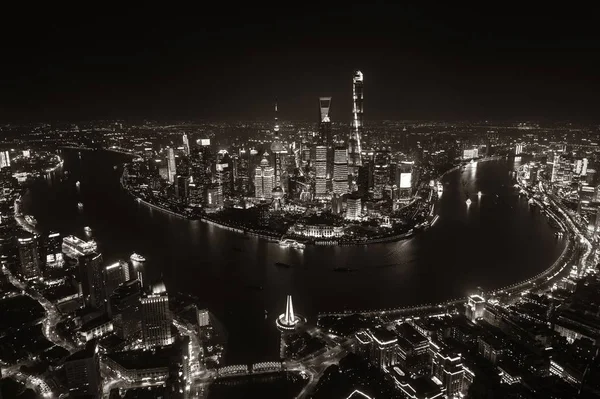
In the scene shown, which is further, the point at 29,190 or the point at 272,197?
the point at 29,190

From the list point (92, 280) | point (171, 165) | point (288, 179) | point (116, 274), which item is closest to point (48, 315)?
point (92, 280)

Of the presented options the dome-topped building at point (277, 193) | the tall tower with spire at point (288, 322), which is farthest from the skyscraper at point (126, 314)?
the dome-topped building at point (277, 193)

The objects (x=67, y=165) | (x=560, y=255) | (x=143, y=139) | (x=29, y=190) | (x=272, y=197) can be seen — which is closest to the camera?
(x=560, y=255)

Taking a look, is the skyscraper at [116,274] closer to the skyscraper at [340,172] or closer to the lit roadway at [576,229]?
the skyscraper at [340,172]

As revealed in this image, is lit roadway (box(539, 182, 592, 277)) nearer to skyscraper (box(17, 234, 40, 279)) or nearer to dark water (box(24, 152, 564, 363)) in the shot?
dark water (box(24, 152, 564, 363))

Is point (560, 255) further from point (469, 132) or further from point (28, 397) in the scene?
point (469, 132)

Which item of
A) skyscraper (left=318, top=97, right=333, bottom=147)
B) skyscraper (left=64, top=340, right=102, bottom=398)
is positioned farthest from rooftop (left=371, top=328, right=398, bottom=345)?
skyscraper (left=318, top=97, right=333, bottom=147)

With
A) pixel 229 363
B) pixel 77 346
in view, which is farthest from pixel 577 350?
pixel 77 346
